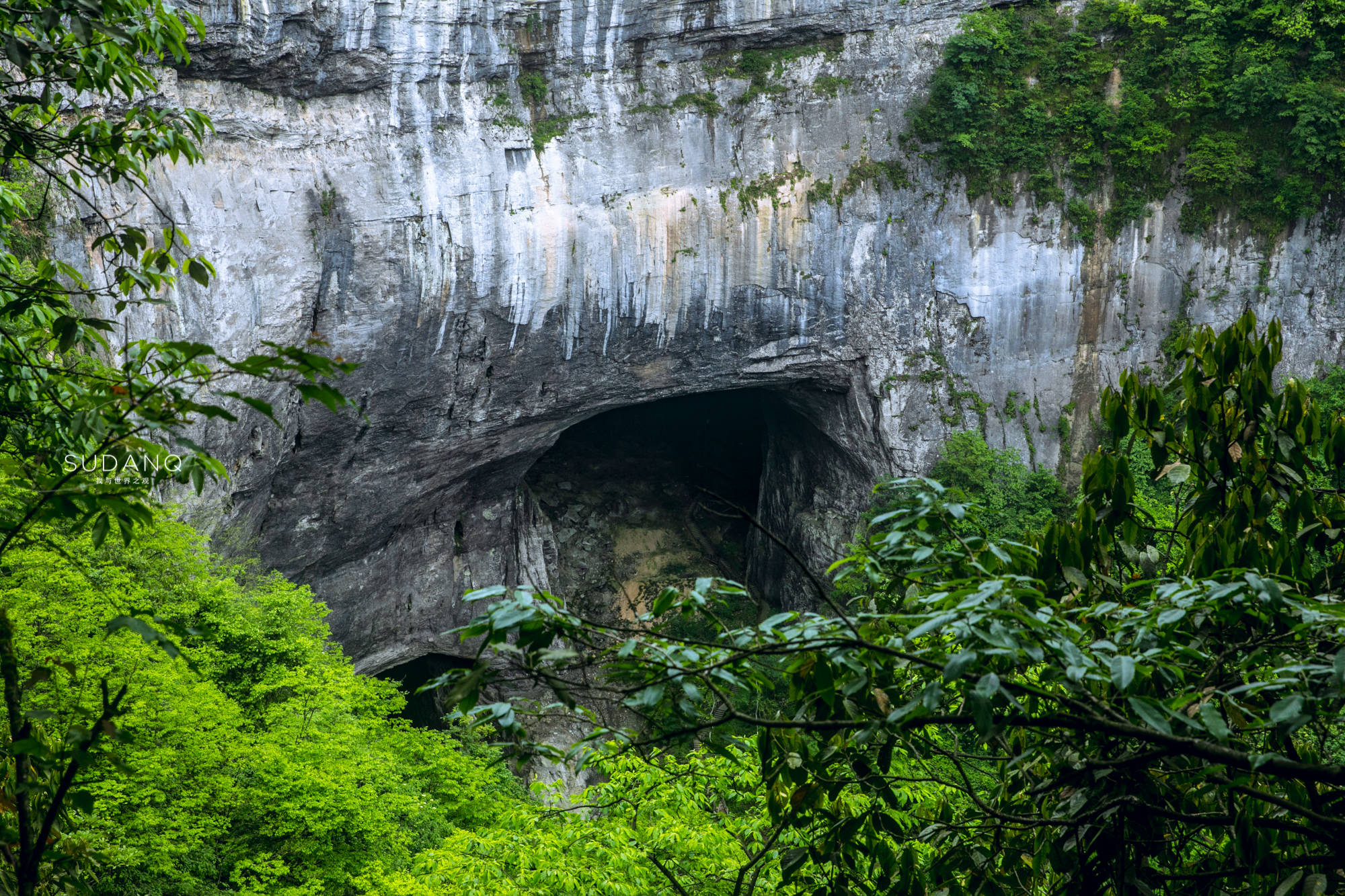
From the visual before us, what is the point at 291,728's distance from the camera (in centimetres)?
864

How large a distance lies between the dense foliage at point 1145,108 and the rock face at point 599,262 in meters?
0.48

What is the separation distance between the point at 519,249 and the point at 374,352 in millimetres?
2546

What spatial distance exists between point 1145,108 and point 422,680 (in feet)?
49.8

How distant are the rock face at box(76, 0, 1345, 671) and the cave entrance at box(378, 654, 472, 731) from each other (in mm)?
660

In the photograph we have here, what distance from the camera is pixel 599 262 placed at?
14258mm

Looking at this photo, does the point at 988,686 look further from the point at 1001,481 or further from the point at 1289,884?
the point at 1001,481

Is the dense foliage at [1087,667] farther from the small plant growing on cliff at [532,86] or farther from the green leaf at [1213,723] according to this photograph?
the small plant growing on cliff at [532,86]

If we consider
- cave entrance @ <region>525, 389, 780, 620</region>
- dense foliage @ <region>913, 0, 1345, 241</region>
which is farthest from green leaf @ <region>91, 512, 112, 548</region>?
cave entrance @ <region>525, 389, 780, 620</region>

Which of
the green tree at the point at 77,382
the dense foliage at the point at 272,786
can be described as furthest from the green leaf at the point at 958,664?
the dense foliage at the point at 272,786

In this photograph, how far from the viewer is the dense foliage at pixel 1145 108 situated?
1351 cm

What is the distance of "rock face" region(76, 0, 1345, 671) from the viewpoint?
487 inches

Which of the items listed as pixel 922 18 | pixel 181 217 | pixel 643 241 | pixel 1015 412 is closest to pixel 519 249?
pixel 643 241

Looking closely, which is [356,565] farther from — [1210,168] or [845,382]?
[1210,168]

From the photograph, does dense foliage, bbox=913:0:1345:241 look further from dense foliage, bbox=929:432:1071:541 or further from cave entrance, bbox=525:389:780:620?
cave entrance, bbox=525:389:780:620
